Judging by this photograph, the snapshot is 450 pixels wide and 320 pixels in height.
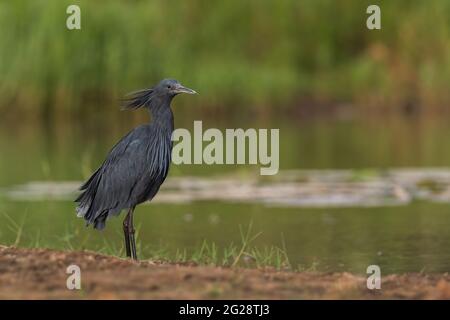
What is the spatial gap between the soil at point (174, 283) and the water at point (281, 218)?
57.6 inches

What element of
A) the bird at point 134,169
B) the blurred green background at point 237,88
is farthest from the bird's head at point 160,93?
the blurred green background at point 237,88

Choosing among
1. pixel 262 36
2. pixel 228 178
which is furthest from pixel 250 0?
pixel 228 178

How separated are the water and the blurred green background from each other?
1.6 inches

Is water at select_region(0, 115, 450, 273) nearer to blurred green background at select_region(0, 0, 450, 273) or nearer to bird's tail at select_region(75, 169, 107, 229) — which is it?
blurred green background at select_region(0, 0, 450, 273)

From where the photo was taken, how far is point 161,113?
770 cm

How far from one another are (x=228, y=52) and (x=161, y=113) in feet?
66.5

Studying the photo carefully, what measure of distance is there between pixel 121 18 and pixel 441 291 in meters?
19.4

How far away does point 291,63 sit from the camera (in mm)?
28547

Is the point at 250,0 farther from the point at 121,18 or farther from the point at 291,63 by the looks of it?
the point at 121,18

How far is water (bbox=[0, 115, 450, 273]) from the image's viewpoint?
9.38 meters

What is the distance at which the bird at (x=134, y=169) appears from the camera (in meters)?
7.53

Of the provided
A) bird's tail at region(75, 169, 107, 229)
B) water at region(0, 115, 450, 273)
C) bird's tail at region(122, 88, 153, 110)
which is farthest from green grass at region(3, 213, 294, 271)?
bird's tail at region(122, 88, 153, 110)
